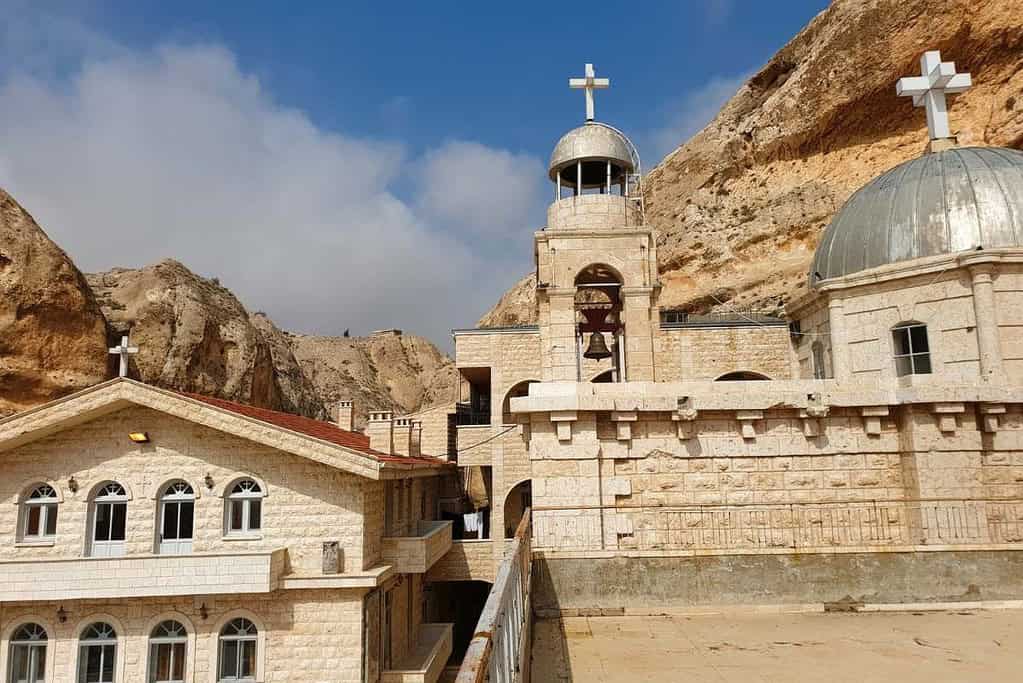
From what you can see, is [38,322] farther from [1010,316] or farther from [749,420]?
[1010,316]

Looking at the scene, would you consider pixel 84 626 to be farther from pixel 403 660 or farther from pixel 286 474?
pixel 403 660

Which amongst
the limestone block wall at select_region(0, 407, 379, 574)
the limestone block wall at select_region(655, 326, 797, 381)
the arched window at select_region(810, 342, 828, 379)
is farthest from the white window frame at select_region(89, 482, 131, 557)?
the limestone block wall at select_region(655, 326, 797, 381)

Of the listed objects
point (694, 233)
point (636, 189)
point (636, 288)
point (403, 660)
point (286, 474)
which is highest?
point (694, 233)

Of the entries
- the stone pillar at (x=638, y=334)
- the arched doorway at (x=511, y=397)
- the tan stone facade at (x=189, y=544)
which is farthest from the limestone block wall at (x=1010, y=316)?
the arched doorway at (x=511, y=397)

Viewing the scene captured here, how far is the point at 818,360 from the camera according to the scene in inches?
664

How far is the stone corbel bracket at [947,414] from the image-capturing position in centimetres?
1084

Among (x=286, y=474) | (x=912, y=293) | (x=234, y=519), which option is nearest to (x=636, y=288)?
(x=912, y=293)

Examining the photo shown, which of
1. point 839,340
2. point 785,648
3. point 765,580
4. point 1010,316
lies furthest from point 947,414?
point 785,648

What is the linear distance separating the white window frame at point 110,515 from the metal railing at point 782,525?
11336 millimetres

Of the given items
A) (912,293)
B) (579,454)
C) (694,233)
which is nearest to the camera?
(579,454)

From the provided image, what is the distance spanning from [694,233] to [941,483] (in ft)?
104

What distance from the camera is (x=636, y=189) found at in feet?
62.3

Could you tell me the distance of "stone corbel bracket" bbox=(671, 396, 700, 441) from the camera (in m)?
10.7

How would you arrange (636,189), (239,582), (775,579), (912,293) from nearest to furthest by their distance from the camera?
(775,579)
(912,293)
(239,582)
(636,189)
